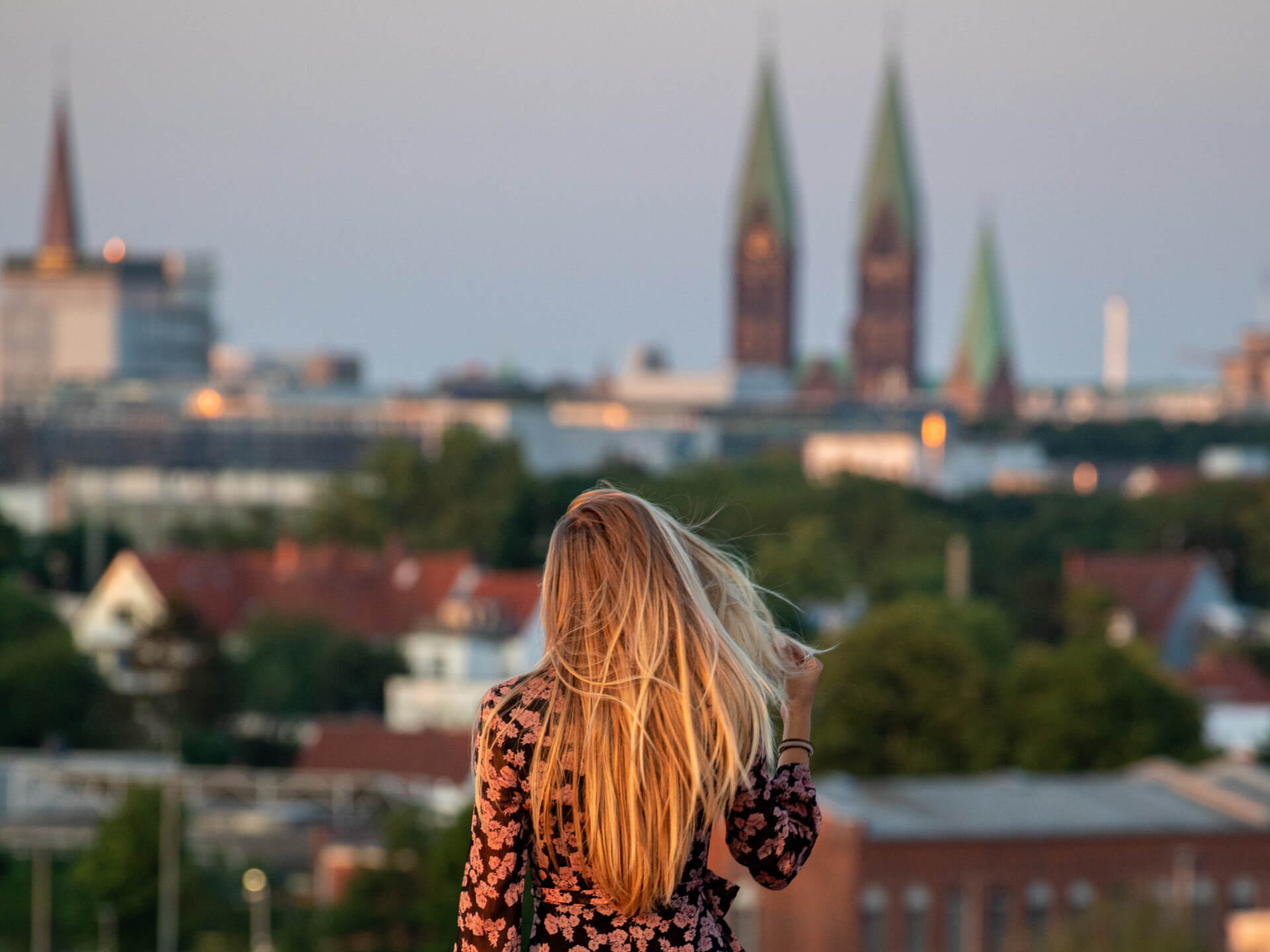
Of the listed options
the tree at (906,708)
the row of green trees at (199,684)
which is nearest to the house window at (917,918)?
the tree at (906,708)

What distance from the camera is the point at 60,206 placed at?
15525 centimetres

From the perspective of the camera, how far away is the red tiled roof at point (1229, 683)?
53.0 m

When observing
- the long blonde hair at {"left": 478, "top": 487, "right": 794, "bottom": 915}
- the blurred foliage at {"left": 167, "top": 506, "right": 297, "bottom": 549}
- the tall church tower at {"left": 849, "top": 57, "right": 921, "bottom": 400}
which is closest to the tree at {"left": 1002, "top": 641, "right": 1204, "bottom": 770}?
the long blonde hair at {"left": 478, "top": 487, "right": 794, "bottom": 915}

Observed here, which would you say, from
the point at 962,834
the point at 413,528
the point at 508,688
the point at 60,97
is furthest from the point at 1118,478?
the point at 508,688

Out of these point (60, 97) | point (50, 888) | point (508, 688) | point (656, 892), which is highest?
point (60, 97)

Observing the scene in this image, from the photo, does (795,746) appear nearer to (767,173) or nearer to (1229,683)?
(1229,683)

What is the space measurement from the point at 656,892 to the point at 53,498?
102104 mm

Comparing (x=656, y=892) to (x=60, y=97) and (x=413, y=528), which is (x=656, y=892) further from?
(x=60, y=97)

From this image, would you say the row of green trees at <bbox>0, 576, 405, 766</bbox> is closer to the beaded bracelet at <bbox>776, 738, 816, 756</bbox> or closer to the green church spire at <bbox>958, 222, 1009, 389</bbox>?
the beaded bracelet at <bbox>776, 738, 816, 756</bbox>

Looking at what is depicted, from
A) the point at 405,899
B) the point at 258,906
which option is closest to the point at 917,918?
the point at 405,899

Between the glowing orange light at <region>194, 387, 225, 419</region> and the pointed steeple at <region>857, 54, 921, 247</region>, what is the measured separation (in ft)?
167

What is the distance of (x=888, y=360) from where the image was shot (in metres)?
162

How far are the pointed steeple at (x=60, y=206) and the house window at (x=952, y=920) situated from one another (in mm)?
131020

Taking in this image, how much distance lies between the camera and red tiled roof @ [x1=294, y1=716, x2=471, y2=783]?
41.4m
